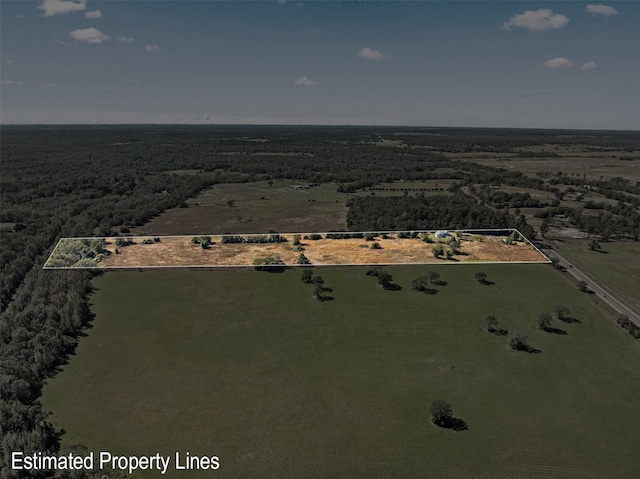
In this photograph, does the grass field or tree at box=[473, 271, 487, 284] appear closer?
the grass field

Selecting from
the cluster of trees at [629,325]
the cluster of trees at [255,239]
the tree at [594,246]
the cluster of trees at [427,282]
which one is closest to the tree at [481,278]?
the cluster of trees at [427,282]

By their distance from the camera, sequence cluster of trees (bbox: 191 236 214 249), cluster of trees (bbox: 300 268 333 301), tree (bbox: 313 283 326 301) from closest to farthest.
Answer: tree (bbox: 313 283 326 301), cluster of trees (bbox: 300 268 333 301), cluster of trees (bbox: 191 236 214 249)

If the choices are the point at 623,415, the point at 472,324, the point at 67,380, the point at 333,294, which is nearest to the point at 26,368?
the point at 67,380

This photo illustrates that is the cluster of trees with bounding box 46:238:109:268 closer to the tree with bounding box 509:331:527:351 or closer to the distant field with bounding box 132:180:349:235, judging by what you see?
the distant field with bounding box 132:180:349:235

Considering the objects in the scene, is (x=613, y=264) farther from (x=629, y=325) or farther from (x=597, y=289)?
(x=629, y=325)

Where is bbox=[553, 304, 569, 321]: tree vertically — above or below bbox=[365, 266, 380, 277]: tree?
below

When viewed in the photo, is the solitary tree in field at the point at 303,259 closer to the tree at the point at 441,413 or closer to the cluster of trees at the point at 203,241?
the cluster of trees at the point at 203,241

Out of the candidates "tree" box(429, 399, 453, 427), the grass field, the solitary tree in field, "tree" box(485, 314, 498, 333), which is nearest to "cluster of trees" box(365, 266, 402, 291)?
the grass field
